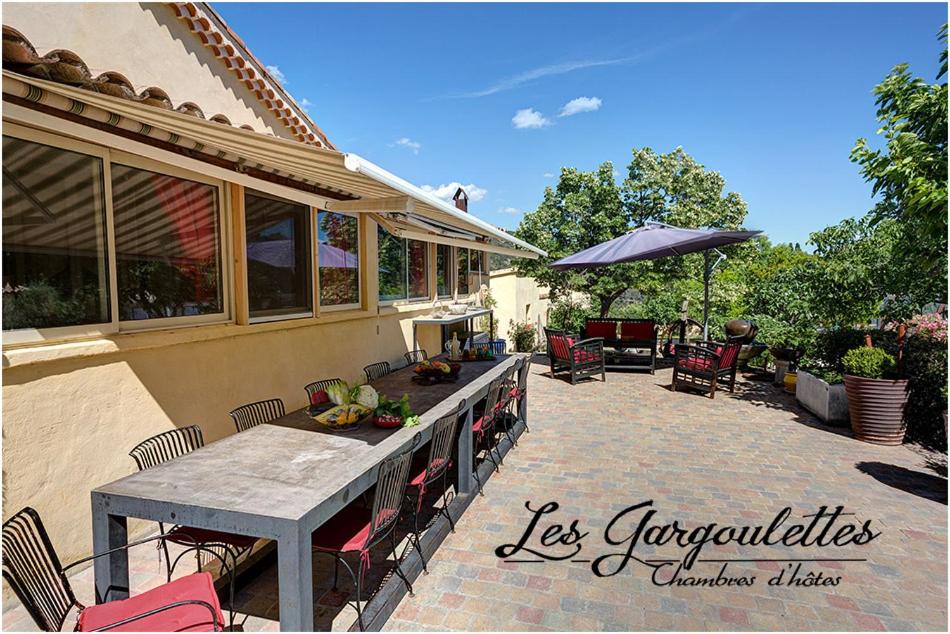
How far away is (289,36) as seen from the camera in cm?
734

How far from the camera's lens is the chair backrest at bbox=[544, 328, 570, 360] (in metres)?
10.6

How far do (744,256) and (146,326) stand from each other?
17731 mm

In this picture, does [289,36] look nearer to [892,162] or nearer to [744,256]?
[892,162]

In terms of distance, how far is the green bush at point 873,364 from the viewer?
6344mm

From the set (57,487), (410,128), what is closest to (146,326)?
(57,487)

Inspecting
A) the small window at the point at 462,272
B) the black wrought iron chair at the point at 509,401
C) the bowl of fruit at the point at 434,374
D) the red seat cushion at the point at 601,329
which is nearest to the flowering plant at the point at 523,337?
the small window at the point at 462,272

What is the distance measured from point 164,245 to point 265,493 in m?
3.16

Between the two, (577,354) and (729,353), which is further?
(577,354)

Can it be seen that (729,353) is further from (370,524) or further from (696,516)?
(370,524)

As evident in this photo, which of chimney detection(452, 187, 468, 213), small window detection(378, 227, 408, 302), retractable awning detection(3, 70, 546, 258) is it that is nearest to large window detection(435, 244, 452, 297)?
chimney detection(452, 187, 468, 213)

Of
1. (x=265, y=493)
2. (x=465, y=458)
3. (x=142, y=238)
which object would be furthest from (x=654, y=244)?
(x=265, y=493)

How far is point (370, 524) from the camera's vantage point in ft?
9.70

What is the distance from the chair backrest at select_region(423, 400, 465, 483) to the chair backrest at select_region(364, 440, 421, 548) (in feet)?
1.61

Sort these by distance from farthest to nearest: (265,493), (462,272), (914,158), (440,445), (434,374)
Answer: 1. (462,272)
2. (434,374)
3. (914,158)
4. (440,445)
5. (265,493)
